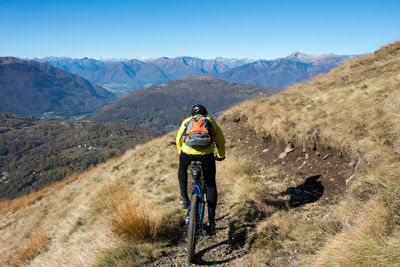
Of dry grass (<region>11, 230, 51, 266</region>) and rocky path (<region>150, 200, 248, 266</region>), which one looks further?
dry grass (<region>11, 230, 51, 266</region>)

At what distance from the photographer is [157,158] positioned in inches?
465

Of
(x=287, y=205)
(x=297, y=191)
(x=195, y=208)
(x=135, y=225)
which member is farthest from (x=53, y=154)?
(x=287, y=205)

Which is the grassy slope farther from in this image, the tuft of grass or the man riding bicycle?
the tuft of grass

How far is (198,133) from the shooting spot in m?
3.95

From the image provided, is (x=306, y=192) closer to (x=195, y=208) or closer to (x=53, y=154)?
(x=195, y=208)

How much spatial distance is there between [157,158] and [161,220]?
7.40 meters

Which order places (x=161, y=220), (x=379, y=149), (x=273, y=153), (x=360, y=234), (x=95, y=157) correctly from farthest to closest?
(x=95, y=157) < (x=273, y=153) < (x=379, y=149) < (x=161, y=220) < (x=360, y=234)

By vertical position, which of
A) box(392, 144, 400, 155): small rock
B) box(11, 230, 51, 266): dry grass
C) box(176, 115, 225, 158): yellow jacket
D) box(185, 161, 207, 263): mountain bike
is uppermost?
box(176, 115, 225, 158): yellow jacket

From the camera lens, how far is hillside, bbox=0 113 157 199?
12288cm

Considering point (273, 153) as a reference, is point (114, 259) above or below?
below

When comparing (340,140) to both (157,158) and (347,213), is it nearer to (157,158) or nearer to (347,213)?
(347,213)

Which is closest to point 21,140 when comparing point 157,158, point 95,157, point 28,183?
point 28,183

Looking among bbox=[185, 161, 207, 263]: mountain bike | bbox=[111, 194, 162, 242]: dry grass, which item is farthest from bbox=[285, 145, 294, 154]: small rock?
bbox=[111, 194, 162, 242]: dry grass

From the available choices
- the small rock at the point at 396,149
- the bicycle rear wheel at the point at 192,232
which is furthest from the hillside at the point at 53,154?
the small rock at the point at 396,149
